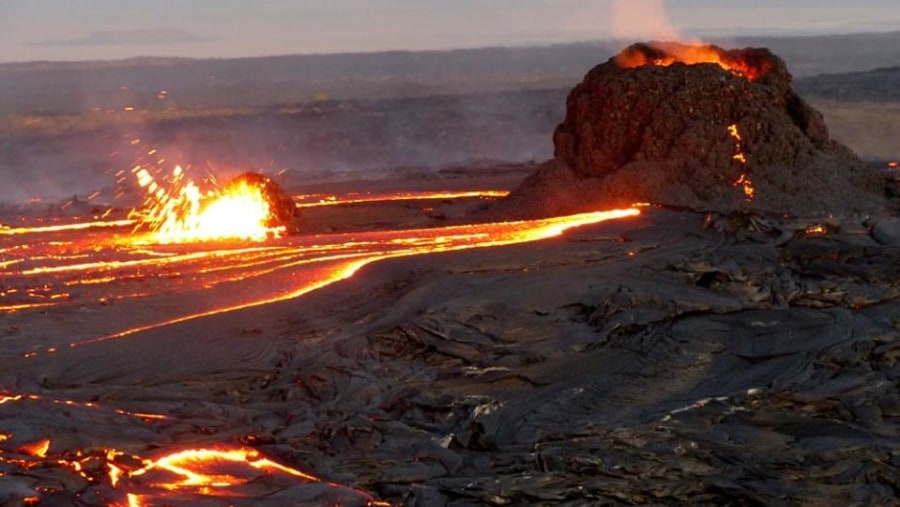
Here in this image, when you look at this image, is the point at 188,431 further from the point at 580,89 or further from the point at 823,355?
the point at 580,89

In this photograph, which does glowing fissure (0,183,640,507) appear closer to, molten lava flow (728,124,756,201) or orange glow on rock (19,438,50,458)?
orange glow on rock (19,438,50,458)

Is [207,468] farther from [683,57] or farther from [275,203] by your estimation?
[683,57]

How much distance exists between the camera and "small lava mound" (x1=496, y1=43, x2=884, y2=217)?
973 cm

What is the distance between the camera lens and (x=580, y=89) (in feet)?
35.4

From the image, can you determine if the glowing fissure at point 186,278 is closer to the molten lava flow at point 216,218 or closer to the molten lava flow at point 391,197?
the molten lava flow at point 216,218

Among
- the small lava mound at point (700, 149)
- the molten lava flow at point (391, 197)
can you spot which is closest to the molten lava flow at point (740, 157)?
the small lava mound at point (700, 149)

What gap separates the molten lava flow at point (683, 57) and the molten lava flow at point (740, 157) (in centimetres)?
102

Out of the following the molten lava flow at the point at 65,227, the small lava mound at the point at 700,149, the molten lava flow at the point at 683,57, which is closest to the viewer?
the small lava mound at the point at 700,149

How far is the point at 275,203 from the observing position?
10.7m

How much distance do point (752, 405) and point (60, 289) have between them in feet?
14.2

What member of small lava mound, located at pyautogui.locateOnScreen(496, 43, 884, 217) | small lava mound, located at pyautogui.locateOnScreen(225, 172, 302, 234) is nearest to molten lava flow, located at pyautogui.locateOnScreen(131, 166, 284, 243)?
small lava mound, located at pyautogui.locateOnScreen(225, 172, 302, 234)

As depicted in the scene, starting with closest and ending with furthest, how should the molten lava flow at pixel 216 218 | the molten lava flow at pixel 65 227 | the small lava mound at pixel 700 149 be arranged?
1. the small lava mound at pixel 700 149
2. the molten lava flow at pixel 216 218
3. the molten lava flow at pixel 65 227

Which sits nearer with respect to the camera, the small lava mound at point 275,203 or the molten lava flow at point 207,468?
the molten lava flow at point 207,468

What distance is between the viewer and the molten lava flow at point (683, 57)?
10.9 meters
